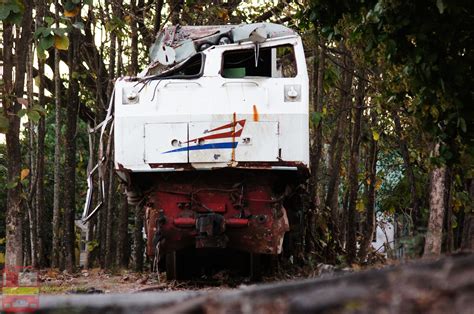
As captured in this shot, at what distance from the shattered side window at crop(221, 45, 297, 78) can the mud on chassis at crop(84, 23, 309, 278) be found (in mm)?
15

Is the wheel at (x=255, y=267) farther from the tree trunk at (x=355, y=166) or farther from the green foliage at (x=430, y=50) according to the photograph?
the tree trunk at (x=355, y=166)

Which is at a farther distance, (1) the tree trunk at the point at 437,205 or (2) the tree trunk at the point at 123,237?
(2) the tree trunk at the point at 123,237

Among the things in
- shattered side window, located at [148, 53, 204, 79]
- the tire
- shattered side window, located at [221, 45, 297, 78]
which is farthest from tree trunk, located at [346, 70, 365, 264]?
shattered side window, located at [148, 53, 204, 79]

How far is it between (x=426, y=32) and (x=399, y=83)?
1.87 m

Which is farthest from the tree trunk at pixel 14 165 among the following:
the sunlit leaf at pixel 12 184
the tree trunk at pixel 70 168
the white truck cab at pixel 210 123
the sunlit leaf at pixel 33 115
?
the tree trunk at pixel 70 168

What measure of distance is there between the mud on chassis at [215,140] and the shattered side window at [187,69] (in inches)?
0.6

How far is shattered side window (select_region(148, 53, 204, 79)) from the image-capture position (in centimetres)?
1098

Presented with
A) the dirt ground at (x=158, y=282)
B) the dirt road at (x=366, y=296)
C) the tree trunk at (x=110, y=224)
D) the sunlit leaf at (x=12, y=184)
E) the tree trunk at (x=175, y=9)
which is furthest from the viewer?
the tree trunk at (x=110, y=224)

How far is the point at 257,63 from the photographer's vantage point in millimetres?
11312

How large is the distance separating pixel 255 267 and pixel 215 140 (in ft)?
6.40

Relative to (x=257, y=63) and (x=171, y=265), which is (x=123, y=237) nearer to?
(x=171, y=265)

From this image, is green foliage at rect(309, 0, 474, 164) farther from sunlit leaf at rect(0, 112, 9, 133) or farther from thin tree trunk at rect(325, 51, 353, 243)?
thin tree trunk at rect(325, 51, 353, 243)

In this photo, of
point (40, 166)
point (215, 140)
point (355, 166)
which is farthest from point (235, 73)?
point (40, 166)

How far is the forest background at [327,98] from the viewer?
9.12 m
